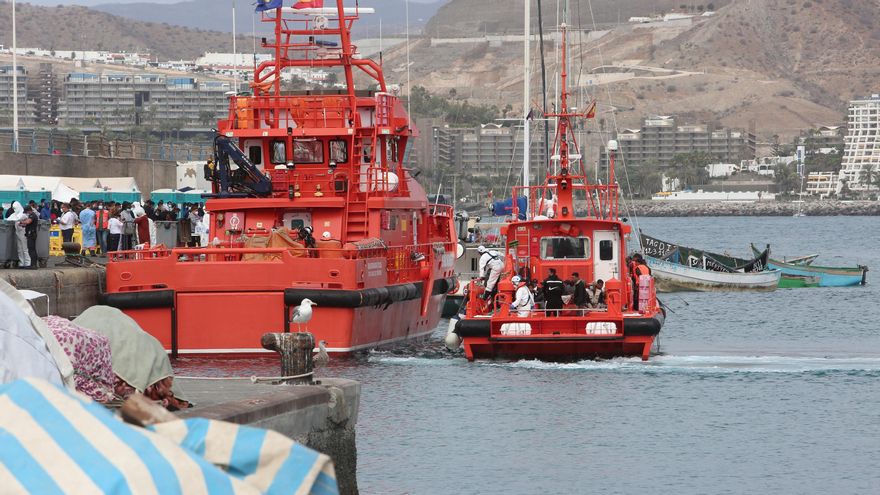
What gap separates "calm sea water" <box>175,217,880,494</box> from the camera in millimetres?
18141

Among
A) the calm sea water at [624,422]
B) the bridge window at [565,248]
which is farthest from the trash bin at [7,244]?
the bridge window at [565,248]

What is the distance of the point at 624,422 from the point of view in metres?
22.1

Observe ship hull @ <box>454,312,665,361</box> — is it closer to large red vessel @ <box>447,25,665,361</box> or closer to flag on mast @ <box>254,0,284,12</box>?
large red vessel @ <box>447,25,665,361</box>

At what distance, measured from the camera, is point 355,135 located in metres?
29.6

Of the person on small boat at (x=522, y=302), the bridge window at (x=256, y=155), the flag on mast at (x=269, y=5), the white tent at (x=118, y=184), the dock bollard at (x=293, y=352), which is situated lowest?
the person on small boat at (x=522, y=302)

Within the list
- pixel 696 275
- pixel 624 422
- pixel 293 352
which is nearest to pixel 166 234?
pixel 624 422

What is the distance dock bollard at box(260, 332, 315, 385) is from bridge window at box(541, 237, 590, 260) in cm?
1378

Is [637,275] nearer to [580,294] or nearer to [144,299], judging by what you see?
[580,294]

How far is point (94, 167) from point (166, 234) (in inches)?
674

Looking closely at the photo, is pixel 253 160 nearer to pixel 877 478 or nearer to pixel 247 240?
pixel 247 240

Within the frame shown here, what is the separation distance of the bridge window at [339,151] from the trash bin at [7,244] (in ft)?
19.8

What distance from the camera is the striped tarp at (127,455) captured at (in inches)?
191

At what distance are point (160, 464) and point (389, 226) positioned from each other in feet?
80.8

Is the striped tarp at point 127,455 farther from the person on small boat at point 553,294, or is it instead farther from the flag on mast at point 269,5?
the flag on mast at point 269,5
